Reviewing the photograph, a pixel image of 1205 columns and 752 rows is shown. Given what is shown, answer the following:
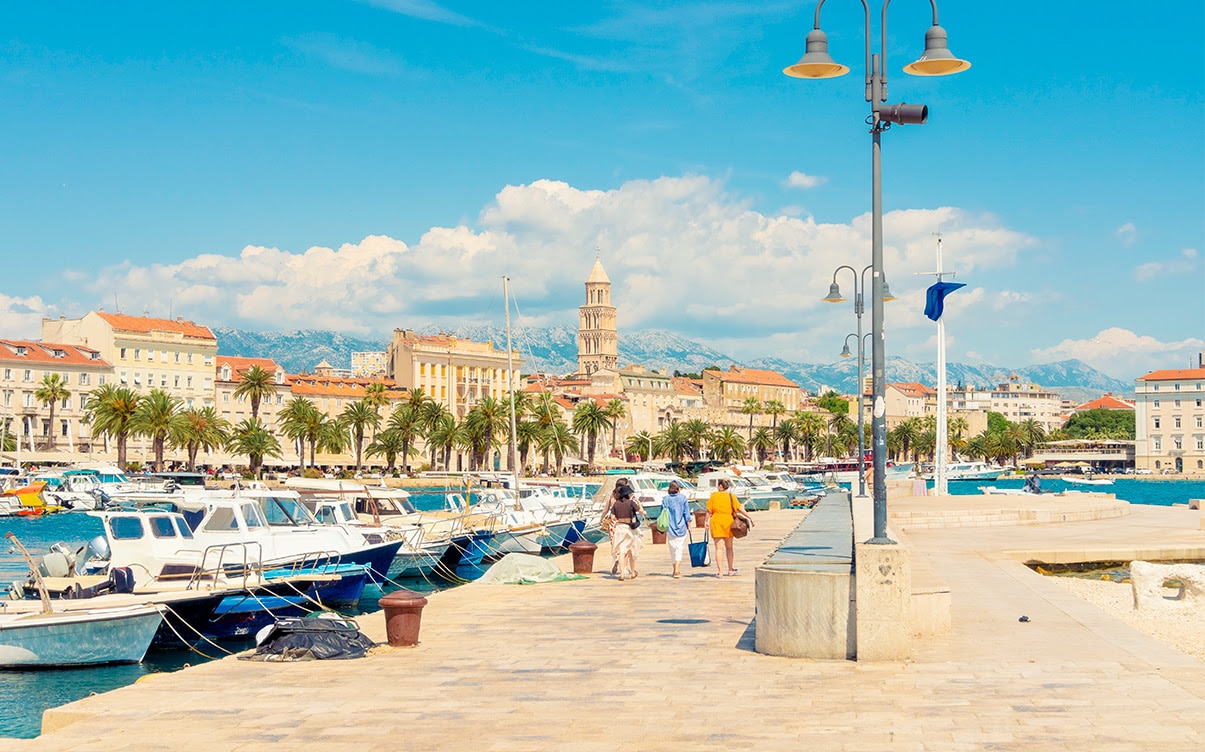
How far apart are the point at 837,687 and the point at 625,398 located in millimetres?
183429

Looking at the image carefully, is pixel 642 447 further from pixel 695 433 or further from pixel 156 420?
pixel 156 420

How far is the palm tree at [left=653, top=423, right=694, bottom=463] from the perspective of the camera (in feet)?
518

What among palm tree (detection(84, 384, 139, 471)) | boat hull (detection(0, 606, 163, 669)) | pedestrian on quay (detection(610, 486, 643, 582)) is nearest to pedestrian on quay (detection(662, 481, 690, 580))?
pedestrian on quay (detection(610, 486, 643, 582))

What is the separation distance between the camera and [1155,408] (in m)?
181

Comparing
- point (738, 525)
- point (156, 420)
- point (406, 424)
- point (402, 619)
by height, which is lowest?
point (402, 619)

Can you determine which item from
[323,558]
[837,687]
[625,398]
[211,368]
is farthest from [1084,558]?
[625,398]

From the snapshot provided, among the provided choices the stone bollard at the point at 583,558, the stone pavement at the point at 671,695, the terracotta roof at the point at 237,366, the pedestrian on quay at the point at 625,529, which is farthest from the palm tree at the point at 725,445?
the stone pavement at the point at 671,695

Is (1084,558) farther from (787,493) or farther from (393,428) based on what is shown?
(393,428)

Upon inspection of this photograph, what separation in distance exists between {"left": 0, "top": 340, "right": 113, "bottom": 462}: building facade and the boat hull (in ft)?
345

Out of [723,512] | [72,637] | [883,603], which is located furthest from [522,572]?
[883,603]

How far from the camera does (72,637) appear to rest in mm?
19922

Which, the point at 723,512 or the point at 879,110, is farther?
the point at 723,512

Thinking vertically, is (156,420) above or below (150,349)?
below

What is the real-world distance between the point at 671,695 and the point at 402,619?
4900 millimetres
